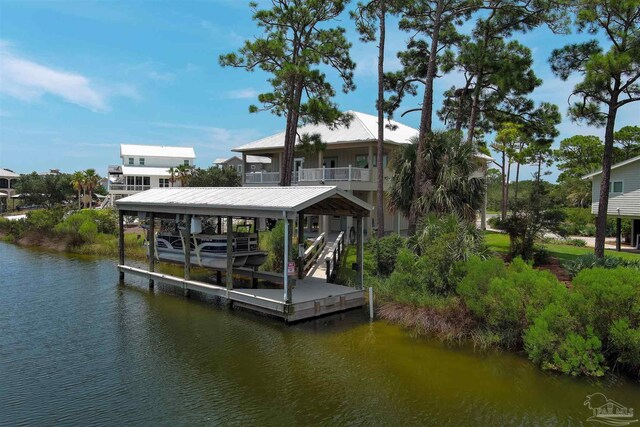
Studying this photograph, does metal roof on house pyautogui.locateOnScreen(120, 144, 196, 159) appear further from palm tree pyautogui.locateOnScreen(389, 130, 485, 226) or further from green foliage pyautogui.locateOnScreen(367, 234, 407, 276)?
green foliage pyautogui.locateOnScreen(367, 234, 407, 276)

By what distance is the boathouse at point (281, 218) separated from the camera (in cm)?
1237

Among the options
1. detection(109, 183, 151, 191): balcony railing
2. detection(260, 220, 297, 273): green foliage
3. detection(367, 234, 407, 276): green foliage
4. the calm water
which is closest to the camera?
the calm water

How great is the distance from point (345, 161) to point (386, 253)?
13.8 m

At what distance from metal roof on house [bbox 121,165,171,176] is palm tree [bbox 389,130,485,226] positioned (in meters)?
46.4

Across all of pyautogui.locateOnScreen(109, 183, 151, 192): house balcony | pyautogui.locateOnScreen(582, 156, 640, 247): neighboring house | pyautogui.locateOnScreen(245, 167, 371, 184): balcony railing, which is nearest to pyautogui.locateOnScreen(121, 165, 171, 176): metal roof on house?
pyautogui.locateOnScreen(109, 183, 151, 192): house balcony

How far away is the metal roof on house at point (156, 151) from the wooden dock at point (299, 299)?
53.9 meters

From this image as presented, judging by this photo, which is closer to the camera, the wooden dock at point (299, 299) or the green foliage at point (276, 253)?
the wooden dock at point (299, 299)

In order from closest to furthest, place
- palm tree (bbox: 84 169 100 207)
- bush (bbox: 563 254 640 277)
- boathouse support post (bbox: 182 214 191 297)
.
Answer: bush (bbox: 563 254 640 277) → boathouse support post (bbox: 182 214 191 297) → palm tree (bbox: 84 169 100 207)

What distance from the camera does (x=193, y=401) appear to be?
8.05 meters

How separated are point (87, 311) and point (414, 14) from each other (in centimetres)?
1707

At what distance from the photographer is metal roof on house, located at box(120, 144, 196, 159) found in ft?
212

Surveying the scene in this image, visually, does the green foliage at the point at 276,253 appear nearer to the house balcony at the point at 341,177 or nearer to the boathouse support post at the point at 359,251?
the boathouse support post at the point at 359,251

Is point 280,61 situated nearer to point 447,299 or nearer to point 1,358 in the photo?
point 447,299

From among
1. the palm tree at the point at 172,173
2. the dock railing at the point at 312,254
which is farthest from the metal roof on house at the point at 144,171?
the dock railing at the point at 312,254
